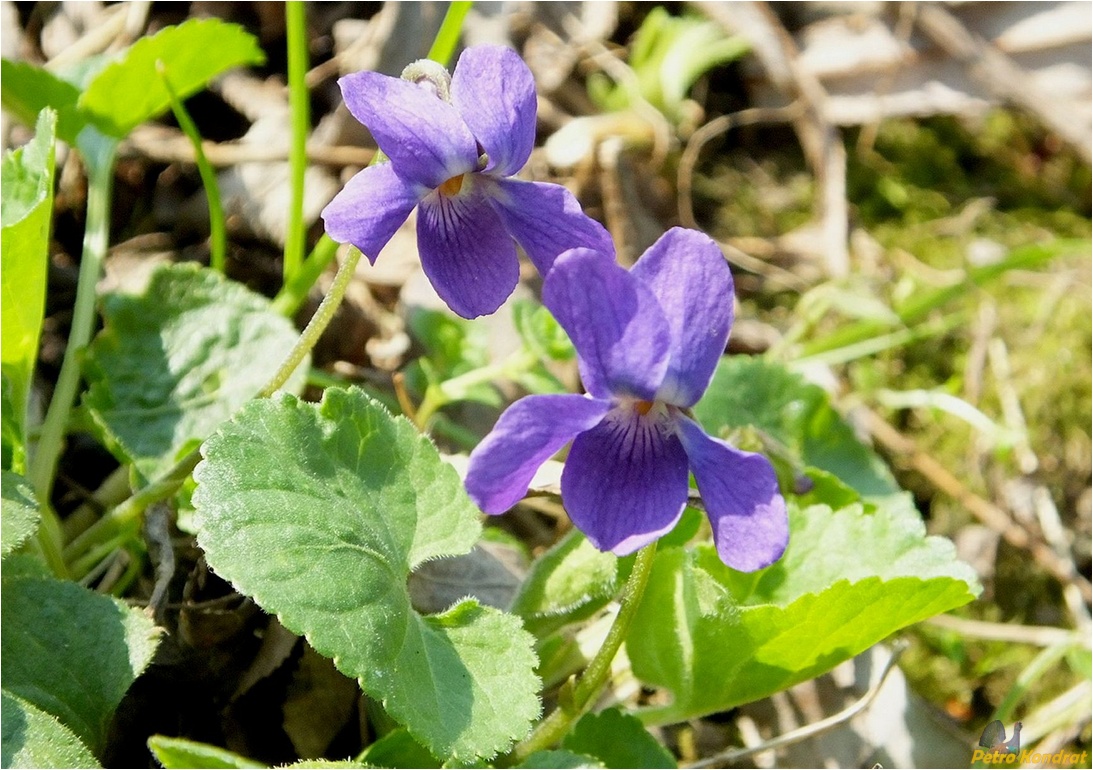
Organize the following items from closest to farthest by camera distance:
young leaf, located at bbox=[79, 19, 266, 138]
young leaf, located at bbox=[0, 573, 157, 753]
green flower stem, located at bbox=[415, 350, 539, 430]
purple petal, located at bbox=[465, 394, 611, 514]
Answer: purple petal, located at bbox=[465, 394, 611, 514] < young leaf, located at bbox=[0, 573, 157, 753] < young leaf, located at bbox=[79, 19, 266, 138] < green flower stem, located at bbox=[415, 350, 539, 430]

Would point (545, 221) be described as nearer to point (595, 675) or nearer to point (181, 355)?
point (595, 675)

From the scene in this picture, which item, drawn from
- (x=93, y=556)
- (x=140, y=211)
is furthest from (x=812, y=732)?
(x=140, y=211)

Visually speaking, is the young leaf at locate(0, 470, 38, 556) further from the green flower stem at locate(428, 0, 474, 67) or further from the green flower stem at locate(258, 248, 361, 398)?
the green flower stem at locate(428, 0, 474, 67)

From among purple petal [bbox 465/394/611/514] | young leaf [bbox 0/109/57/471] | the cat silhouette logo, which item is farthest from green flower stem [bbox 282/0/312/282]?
the cat silhouette logo

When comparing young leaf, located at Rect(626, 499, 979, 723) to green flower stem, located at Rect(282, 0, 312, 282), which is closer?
young leaf, located at Rect(626, 499, 979, 723)

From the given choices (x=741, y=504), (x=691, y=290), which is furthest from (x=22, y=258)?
(x=741, y=504)

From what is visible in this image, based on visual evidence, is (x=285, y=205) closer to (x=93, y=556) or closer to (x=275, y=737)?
(x=93, y=556)

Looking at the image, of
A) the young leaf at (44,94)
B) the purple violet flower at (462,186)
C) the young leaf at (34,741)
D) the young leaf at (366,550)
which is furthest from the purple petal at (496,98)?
the young leaf at (44,94)
